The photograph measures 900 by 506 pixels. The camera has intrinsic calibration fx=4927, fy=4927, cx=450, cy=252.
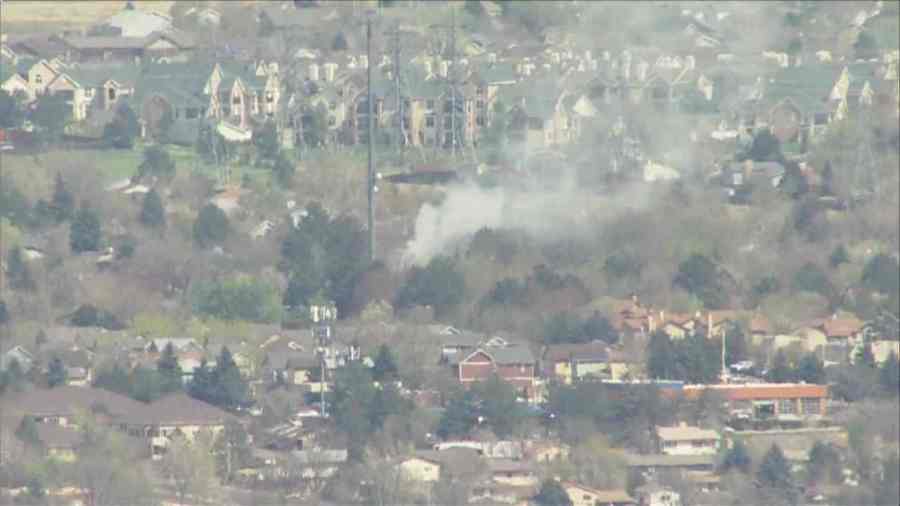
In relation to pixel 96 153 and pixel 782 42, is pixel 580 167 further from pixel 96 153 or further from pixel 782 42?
pixel 782 42

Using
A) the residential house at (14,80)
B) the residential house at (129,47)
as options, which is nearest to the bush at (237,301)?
the residential house at (14,80)

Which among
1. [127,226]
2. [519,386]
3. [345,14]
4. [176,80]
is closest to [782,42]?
[345,14]

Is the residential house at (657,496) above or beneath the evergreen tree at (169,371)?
beneath

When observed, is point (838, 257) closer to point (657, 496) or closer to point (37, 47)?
point (657, 496)

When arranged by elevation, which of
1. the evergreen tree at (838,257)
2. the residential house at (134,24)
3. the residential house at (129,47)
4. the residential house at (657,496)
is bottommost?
the residential house at (657,496)

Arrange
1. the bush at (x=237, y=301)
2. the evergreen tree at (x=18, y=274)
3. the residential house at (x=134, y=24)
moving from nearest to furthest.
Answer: the bush at (x=237, y=301) → the evergreen tree at (x=18, y=274) → the residential house at (x=134, y=24)

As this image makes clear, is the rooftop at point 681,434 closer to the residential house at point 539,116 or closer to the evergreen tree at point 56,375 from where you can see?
the evergreen tree at point 56,375
